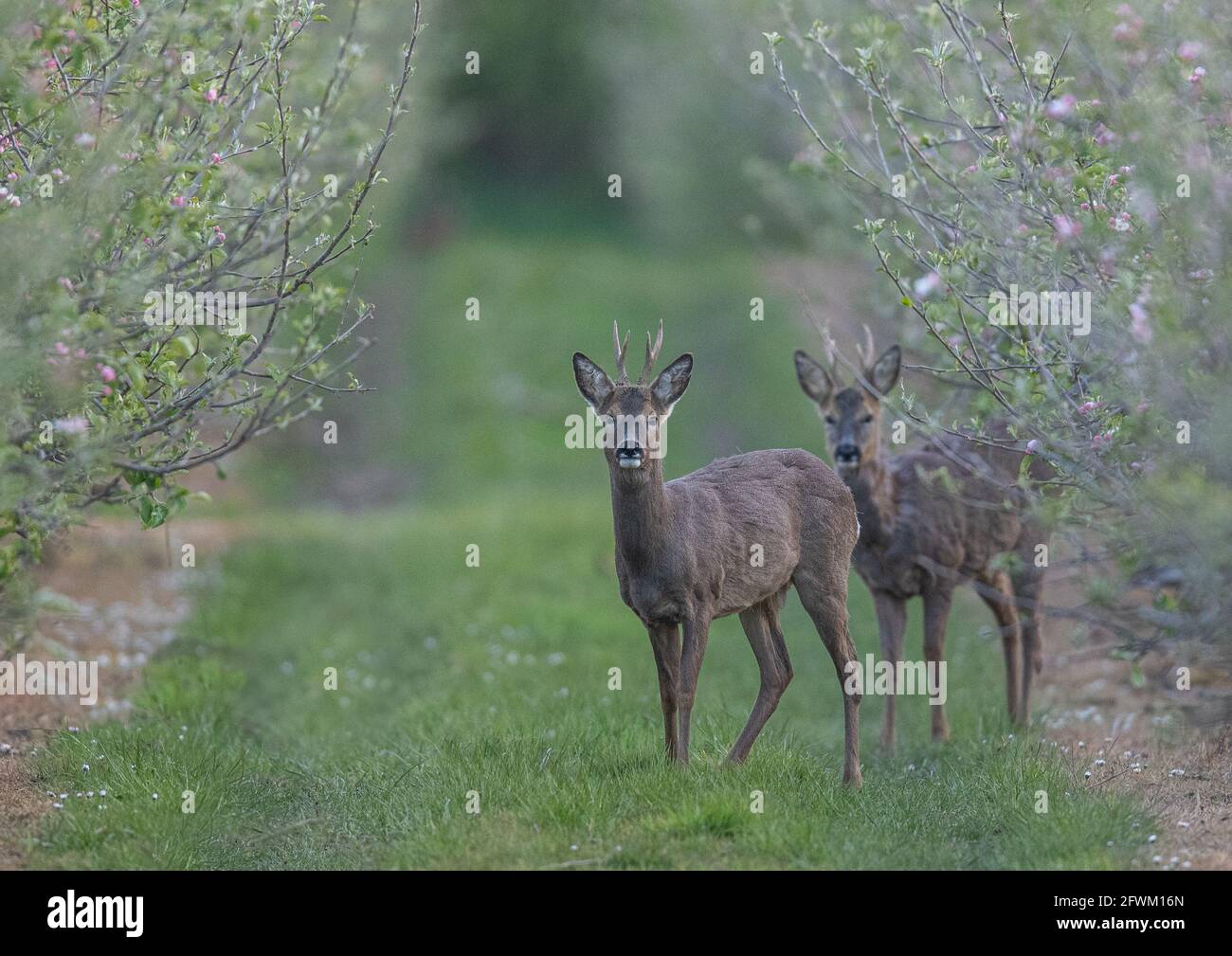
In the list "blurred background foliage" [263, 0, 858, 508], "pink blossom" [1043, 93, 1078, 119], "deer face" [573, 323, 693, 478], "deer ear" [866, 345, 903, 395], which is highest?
"blurred background foliage" [263, 0, 858, 508]

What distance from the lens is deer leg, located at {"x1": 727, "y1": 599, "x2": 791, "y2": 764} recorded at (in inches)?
331

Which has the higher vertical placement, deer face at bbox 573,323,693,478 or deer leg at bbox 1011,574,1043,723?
deer face at bbox 573,323,693,478

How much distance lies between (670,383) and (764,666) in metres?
1.85

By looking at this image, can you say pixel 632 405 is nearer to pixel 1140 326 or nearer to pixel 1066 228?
pixel 1066 228

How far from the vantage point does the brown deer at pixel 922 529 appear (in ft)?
33.4

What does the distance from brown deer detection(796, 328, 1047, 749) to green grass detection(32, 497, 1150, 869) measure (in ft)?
1.98

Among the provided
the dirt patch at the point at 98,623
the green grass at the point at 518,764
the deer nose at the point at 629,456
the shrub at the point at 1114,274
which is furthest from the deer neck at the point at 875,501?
the dirt patch at the point at 98,623

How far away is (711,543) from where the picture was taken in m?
8.23

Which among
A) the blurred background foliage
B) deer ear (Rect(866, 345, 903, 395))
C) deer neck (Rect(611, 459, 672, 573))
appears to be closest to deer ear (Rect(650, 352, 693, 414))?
deer neck (Rect(611, 459, 672, 573))

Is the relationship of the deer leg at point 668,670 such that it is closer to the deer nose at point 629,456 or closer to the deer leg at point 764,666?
the deer leg at point 764,666

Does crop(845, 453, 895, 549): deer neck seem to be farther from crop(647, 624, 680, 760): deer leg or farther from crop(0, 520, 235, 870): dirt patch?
crop(0, 520, 235, 870): dirt patch

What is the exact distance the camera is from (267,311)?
981 cm

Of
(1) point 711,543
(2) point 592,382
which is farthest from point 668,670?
(2) point 592,382
